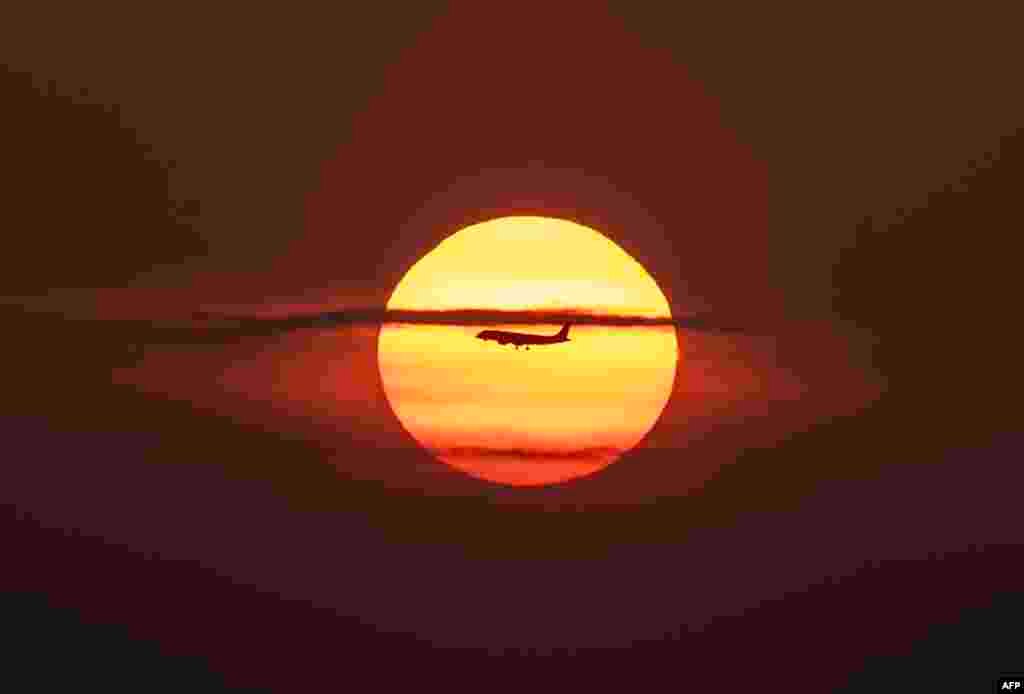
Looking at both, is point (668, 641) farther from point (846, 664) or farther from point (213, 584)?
point (213, 584)

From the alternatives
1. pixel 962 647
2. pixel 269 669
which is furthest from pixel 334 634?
pixel 962 647

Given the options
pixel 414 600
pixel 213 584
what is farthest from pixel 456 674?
pixel 213 584

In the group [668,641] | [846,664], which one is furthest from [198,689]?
[846,664]

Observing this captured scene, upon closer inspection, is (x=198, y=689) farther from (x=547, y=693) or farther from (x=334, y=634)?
(x=547, y=693)

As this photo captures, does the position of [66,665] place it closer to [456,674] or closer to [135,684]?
[135,684]

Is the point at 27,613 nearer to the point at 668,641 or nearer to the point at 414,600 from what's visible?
the point at 414,600
